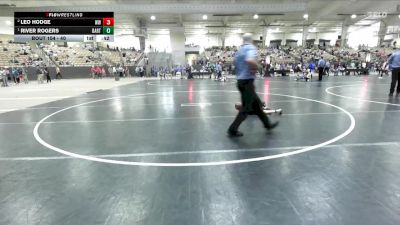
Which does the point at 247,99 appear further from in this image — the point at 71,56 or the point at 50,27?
the point at 71,56

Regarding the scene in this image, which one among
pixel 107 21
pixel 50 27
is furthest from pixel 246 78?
pixel 50 27

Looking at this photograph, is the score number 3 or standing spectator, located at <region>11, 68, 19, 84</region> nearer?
the score number 3

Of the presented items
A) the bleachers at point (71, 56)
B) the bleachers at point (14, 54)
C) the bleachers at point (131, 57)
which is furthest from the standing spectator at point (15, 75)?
the bleachers at point (131, 57)

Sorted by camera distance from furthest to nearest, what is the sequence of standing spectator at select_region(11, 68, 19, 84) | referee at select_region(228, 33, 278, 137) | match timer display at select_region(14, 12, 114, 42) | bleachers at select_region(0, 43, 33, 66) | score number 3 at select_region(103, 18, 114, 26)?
bleachers at select_region(0, 43, 33, 66), standing spectator at select_region(11, 68, 19, 84), score number 3 at select_region(103, 18, 114, 26), match timer display at select_region(14, 12, 114, 42), referee at select_region(228, 33, 278, 137)

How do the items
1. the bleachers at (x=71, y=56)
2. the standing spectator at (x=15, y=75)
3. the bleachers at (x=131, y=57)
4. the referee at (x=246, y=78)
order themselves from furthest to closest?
the bleachers at (x=131, y=57) < the bleachers at (x=71, y=56) < the standing spectator at (x=15, y=75) < the referee at (x=246, y=78)

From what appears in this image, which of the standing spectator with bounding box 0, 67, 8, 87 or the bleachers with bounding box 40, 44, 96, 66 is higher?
the bleachers with bounding box 40, 44, 96, 66

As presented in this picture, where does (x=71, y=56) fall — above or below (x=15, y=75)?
above

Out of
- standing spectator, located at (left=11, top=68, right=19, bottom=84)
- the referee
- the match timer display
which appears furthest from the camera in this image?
standing spectator, located at (left=11, top=68, right=19, bottom=84)

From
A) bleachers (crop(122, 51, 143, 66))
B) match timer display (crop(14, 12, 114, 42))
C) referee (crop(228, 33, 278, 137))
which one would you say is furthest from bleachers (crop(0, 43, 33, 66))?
referee (crop(228, 33, 278, 137))

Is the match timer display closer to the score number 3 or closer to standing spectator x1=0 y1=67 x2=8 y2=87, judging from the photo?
the score number 3

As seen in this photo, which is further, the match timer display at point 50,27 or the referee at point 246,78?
the match timer display at point 50,27

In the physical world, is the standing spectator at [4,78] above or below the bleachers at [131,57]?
below

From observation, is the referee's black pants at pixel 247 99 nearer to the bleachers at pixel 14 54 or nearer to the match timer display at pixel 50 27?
the match timer display at pixel 50 27

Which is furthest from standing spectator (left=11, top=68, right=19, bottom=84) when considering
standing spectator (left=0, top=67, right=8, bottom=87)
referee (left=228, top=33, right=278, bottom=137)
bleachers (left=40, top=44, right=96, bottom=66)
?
referee (left=228, top=33, right=278, bottom=137)
